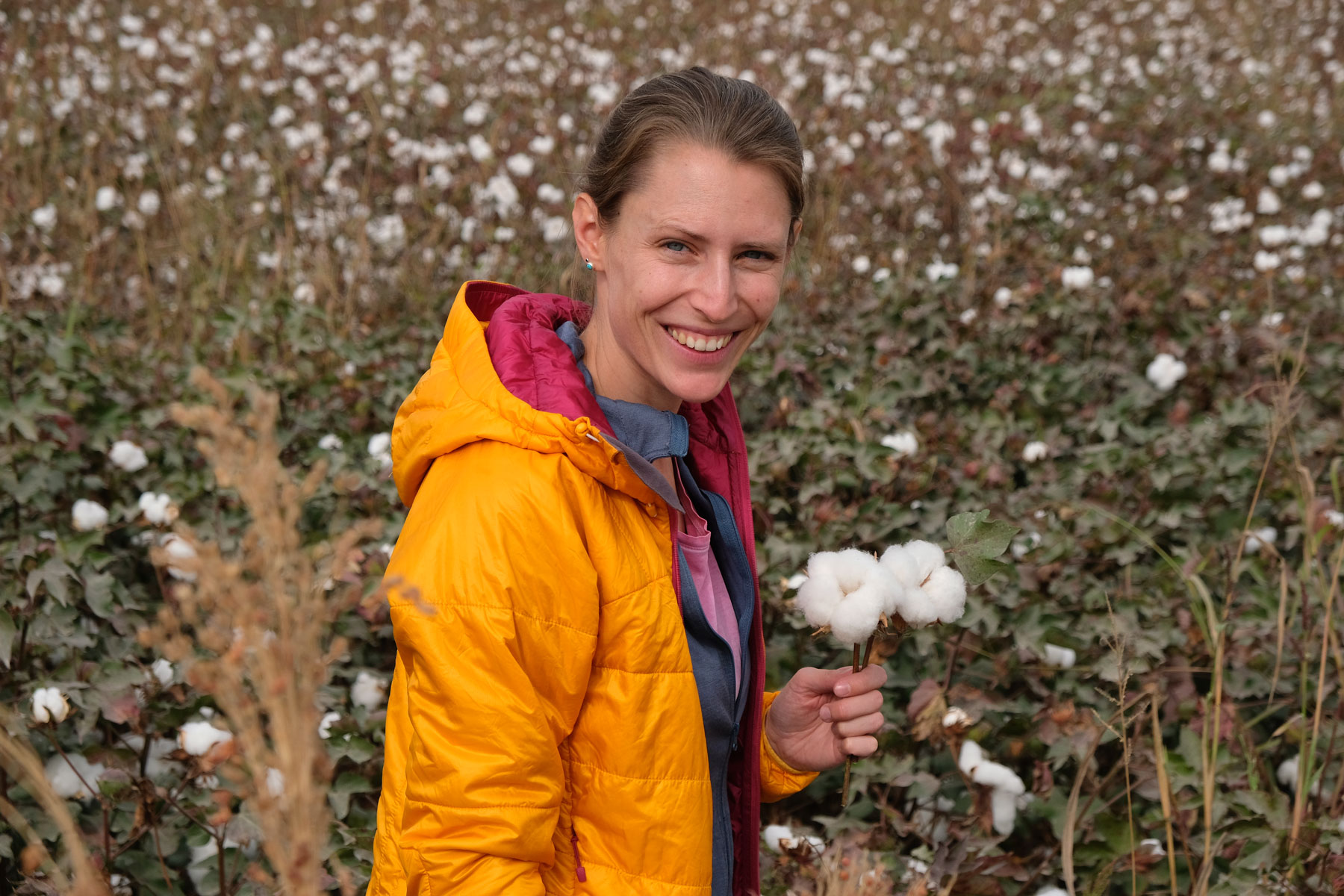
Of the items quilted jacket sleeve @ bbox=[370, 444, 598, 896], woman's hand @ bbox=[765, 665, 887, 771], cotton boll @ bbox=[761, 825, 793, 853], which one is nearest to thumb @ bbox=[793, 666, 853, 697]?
woman's hand @ bbox=[765, 665, 887, 771]

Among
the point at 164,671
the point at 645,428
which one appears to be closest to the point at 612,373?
the point at 645,428

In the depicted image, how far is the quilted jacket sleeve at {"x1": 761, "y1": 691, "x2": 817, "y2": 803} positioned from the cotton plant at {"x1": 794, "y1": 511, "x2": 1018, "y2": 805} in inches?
21.9

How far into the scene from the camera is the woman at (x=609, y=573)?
126 cm

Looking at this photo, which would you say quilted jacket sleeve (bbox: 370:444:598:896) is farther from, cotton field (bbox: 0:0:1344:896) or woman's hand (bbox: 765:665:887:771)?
woman's hand (bbox: 765:665:887:771)

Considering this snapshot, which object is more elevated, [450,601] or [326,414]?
[450,601]

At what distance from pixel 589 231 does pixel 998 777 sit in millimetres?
1314

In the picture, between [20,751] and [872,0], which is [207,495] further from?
[872,0]

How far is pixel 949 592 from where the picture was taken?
1.25 metres

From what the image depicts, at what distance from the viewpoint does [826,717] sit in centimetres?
146

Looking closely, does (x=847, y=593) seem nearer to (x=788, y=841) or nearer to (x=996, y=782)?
(x=788, y=841)

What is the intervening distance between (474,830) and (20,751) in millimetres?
646

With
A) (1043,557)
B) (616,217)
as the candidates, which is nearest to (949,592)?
(616,217)

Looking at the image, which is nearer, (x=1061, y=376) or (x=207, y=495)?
(x=207, y=495)

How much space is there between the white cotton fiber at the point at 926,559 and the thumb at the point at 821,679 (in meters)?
0.25
